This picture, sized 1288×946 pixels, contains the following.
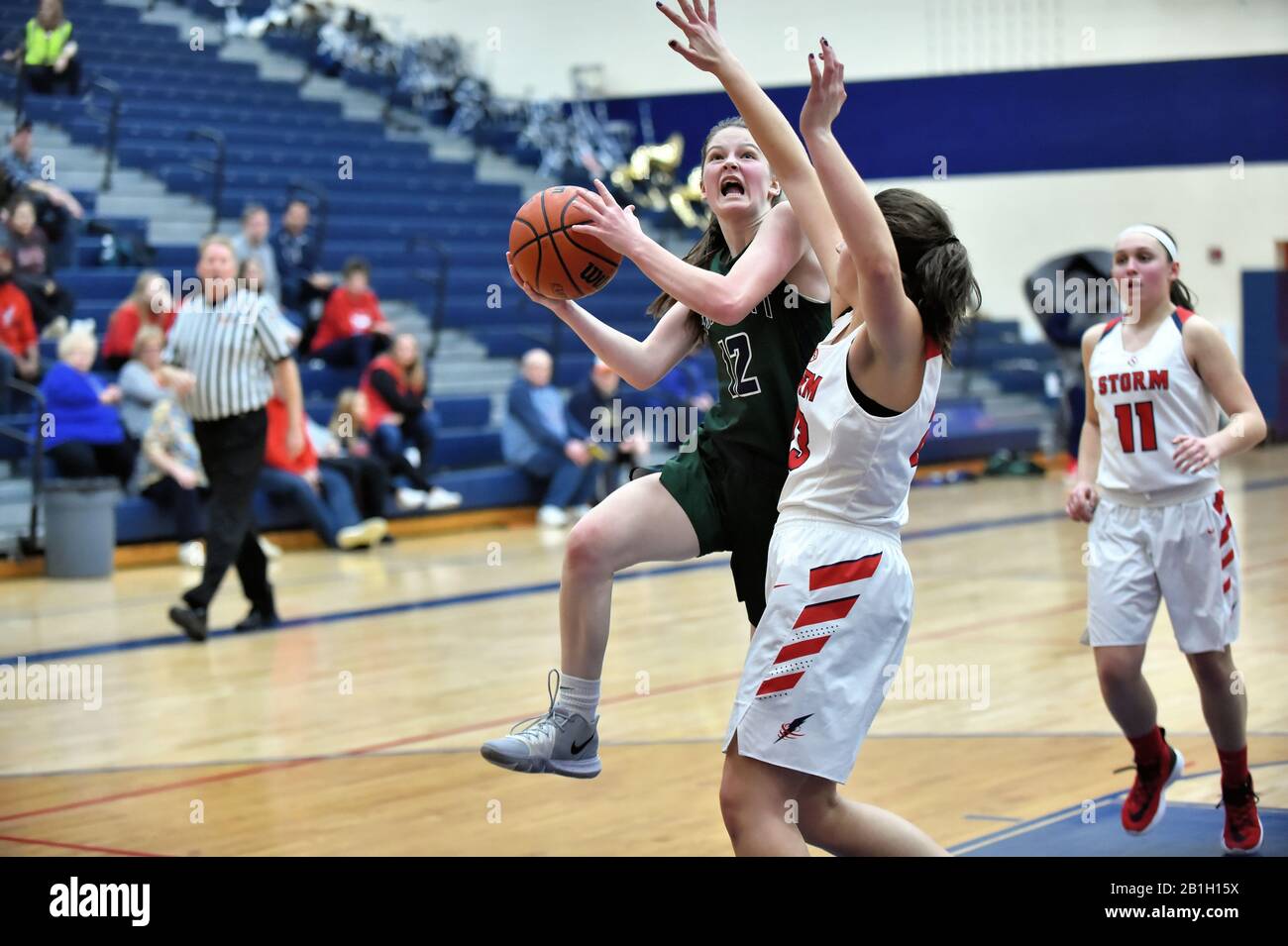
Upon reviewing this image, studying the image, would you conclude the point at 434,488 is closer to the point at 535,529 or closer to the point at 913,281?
the point at 535,529

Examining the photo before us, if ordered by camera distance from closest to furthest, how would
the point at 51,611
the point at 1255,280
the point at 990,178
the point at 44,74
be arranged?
the point at 51,611
the point at 44,74
the point at 1255,280
the point at 990,178

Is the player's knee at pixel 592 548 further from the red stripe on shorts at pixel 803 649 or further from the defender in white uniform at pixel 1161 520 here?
the defender in white uniform at pixel 1161 520

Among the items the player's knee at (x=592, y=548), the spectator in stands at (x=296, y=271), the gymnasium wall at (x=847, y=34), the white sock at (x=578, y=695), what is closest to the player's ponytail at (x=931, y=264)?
the player's knee at (x=592, y=548)

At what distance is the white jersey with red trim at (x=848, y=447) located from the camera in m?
3.17

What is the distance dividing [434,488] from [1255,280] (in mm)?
11370

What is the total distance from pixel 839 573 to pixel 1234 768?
1.84 meters

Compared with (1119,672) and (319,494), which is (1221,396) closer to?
(1119,672)

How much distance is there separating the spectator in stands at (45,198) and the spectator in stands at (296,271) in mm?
1504

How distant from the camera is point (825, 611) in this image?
3.20m

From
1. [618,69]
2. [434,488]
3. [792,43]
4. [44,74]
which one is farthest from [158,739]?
[618,69]

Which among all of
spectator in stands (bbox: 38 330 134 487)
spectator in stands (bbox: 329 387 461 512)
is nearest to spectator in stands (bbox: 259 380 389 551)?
spectator in stands (bbox: 329 387 461 512)

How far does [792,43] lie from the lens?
20156 millimetres

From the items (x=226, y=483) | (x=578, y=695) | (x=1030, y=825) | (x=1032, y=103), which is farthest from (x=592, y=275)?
(x=1032, y=103)

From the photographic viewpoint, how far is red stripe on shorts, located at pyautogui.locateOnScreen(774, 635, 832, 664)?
319cm
